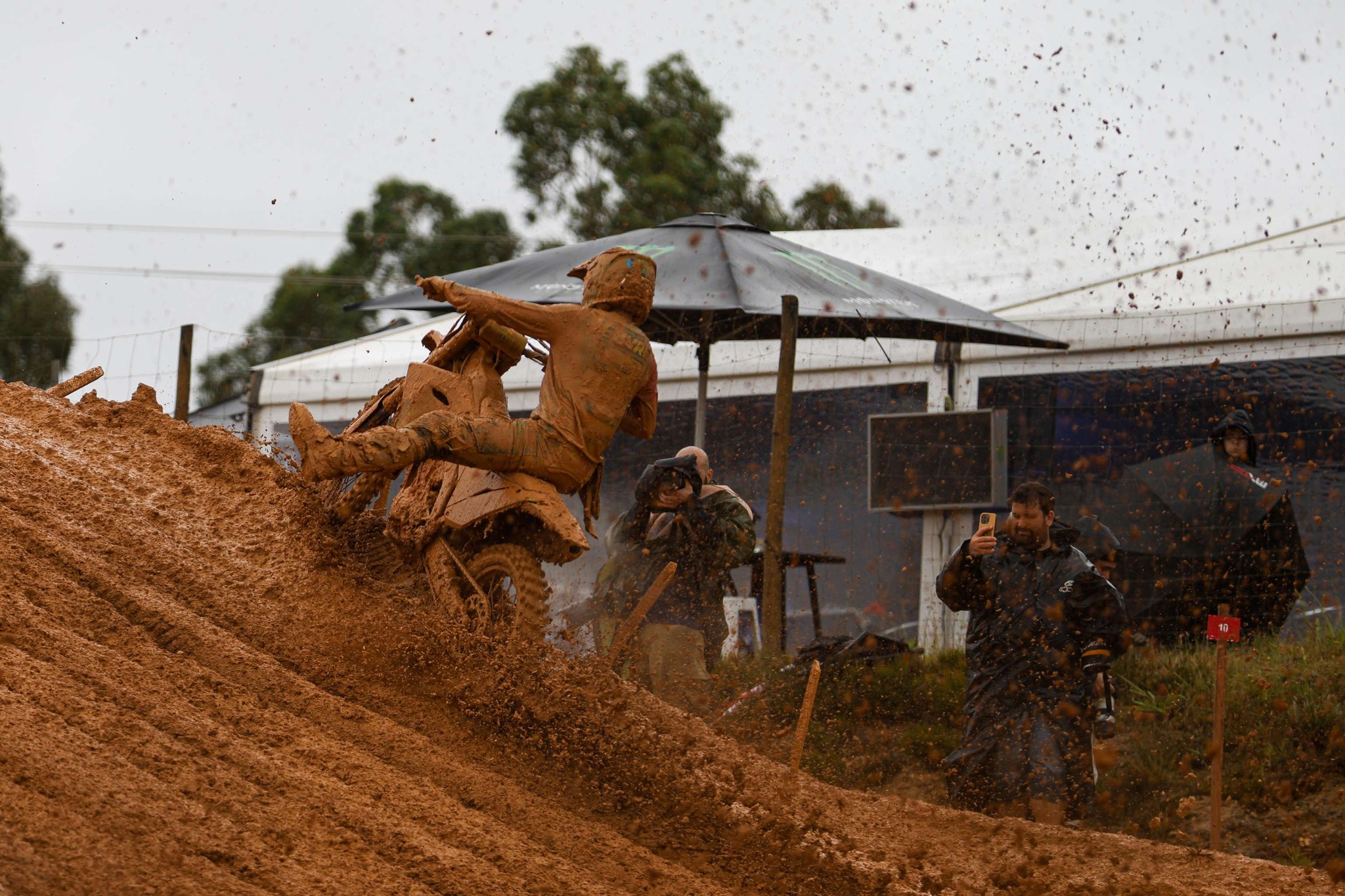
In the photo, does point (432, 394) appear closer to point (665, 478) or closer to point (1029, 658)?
point (665, 478)

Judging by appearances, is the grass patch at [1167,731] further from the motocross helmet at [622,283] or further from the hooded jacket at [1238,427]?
the motocross helmet at [622,283]

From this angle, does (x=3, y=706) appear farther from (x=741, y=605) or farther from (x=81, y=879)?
(x=741, y=605)

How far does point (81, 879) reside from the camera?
3623mm

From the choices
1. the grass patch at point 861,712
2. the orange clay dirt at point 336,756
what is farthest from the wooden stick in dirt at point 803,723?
the grass patch at point 861,712

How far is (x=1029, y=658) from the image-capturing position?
6664 millimetres

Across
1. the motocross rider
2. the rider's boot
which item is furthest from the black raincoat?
the rider's boot

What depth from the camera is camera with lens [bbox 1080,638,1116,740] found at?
21.4 ft

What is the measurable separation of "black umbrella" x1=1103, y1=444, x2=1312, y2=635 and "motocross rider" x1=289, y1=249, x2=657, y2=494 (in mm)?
3716

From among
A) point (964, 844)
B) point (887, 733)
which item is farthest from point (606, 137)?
point (964, 844)

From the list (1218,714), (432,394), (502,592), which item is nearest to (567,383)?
Result: (432,394)

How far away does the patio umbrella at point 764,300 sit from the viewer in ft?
28.3

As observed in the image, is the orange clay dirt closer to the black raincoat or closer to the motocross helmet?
the black raincoat

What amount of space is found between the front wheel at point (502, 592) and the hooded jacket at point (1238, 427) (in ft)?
14.5

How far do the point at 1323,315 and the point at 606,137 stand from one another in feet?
64.7
